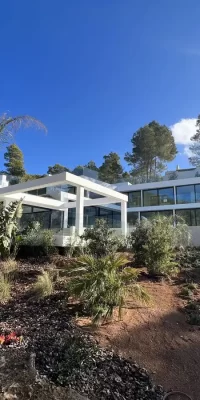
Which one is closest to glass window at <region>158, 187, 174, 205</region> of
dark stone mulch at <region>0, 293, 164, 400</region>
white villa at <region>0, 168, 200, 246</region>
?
white villa at <region>0, 168, 200, 246</region>

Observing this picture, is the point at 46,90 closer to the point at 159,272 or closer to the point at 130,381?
the point at 159,272

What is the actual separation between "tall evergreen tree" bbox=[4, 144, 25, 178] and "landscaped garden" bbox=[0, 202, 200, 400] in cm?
3239

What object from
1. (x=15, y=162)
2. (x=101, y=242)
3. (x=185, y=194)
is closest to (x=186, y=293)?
(x=101, y=242)

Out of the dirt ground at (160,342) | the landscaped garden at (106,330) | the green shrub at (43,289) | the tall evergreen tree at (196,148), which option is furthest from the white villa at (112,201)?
the dirt ground at (160,342)

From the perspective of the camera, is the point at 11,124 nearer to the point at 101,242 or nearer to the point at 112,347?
the point at 101,242

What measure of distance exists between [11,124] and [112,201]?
891 cm

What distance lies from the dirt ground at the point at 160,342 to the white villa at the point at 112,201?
9372 millimetres

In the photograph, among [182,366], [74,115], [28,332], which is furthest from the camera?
[74,115]

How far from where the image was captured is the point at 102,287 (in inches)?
182

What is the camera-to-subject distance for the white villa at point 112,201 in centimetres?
1725

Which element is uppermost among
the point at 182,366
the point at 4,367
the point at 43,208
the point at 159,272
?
the point at 43,208

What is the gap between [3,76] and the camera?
10.6m

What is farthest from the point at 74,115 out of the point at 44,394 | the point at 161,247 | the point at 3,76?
the point at 44,394

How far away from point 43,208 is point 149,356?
18.1 metres
